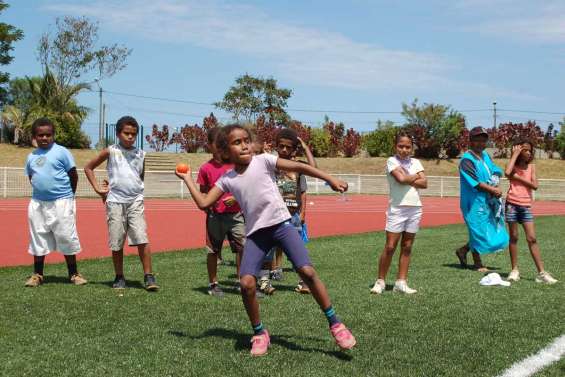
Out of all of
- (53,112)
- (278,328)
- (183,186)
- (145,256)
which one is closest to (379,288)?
(278,328)

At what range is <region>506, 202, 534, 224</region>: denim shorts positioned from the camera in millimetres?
8375

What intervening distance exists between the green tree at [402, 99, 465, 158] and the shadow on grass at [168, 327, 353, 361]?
150ft

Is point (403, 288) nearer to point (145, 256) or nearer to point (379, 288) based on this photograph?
point (379, 288)

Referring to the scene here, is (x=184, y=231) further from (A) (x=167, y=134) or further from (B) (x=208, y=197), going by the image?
(A) (x=167, y=134)

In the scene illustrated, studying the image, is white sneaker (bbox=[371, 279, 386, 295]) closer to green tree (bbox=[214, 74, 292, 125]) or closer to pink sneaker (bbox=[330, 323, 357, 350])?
pink sneaker (bbox=[330, 323, 357, 350])

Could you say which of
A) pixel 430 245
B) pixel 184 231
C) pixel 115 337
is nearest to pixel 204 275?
pixel 115 337

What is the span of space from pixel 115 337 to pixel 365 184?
35690mm

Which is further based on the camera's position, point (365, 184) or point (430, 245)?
point (365, 184)

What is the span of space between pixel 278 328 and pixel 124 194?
2810mm

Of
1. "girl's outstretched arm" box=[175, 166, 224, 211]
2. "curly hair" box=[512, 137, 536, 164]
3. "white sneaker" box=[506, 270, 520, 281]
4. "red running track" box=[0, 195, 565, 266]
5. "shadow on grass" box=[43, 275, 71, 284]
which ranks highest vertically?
"curly hair" box=[512, 137, 536, 164]

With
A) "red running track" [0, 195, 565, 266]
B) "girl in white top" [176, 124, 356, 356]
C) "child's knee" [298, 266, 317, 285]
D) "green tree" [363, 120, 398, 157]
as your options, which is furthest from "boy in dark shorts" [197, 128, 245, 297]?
"green tree" [363, 120, 398, 157]

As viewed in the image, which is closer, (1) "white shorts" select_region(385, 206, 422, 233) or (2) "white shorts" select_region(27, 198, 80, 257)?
(1) "white shorts" select_region(385, 206, 422, 233)

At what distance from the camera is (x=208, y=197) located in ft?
16.9

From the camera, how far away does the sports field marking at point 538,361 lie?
4359 millimetres
